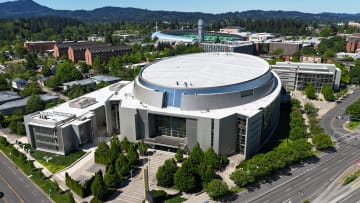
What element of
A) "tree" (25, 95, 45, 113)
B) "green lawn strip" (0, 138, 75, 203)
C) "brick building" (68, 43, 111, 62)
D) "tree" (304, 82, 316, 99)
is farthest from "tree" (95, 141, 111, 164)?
"brick building" (68, 43, 111, 62)

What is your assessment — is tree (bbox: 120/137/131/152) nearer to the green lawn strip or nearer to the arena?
the arena

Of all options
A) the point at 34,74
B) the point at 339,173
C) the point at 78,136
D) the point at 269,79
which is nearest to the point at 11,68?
the point at 34,74

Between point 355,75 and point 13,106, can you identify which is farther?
point 355,75

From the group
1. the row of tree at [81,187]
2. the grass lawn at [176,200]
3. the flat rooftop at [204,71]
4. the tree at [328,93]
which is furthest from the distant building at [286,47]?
the row of tree at [81,187]

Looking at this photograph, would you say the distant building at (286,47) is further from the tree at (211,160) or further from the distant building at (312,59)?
the tree at (211,160)

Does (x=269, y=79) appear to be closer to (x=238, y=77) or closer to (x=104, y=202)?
(x=238, y=77)

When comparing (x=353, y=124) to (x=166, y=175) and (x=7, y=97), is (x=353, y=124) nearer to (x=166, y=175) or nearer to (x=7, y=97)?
(x=166, y=175)

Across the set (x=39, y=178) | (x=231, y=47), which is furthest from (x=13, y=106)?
(x=231, y=47)
